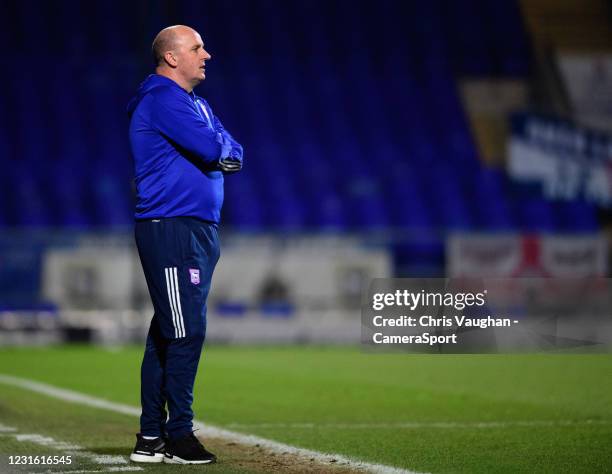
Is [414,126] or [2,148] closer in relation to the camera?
[2,148]

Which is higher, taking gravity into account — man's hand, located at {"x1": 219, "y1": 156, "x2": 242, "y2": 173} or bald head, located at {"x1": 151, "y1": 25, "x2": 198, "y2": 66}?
bald head, located at {"x1": 151, "y1": 25, "x2": 198, "y2": 66}

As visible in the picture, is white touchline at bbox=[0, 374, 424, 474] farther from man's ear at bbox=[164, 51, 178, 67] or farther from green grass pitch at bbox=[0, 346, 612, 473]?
man's ear at bbox=[164, 51, 178, 67]

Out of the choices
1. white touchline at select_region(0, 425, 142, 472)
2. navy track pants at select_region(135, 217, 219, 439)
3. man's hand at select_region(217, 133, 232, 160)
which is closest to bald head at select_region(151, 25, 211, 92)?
man's hand at select_region(217, 133, 232, 160)

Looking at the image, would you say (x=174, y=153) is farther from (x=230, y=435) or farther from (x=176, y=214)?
(x=230, y=435)

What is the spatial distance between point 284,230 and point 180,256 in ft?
58.0

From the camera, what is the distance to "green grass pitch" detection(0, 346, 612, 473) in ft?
17.1

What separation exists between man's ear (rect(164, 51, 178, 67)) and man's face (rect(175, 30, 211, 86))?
2 centimetres

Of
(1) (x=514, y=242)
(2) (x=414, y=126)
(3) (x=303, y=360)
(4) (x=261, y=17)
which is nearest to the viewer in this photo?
(3) (x=303, y=360)

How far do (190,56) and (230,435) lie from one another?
2087 mm

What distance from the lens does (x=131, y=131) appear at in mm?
4926

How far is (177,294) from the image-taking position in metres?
4.80

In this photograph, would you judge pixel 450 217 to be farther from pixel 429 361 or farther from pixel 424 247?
pixel 429 361

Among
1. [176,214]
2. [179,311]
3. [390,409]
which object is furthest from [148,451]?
[390,409]

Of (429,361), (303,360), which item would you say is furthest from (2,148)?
(429,361)
